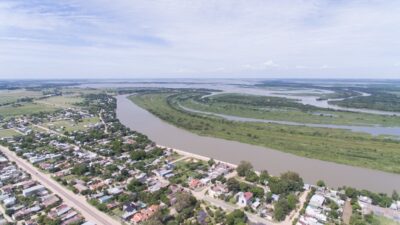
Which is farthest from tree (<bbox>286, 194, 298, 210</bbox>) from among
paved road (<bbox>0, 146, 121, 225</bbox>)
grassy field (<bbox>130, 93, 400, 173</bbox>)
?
paved road (<bbox>0, 146, 121, 225</bbox>)

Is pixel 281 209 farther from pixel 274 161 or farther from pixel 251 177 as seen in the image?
pixel 274 161

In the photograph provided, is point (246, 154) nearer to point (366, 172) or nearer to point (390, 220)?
point (366, 172)

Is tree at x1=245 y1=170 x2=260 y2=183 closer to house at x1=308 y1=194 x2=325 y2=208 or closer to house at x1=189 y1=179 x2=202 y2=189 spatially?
house at x1=189 y1=179 x2=202 y2=189

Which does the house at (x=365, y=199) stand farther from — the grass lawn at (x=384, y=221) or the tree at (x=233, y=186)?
the tree at (x=233, y=186)

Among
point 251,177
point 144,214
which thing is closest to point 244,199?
point 251,177

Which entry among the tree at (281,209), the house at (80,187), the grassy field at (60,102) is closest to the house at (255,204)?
the tree at (281,209)

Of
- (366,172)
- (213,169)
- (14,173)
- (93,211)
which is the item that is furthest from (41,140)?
(366,172)
